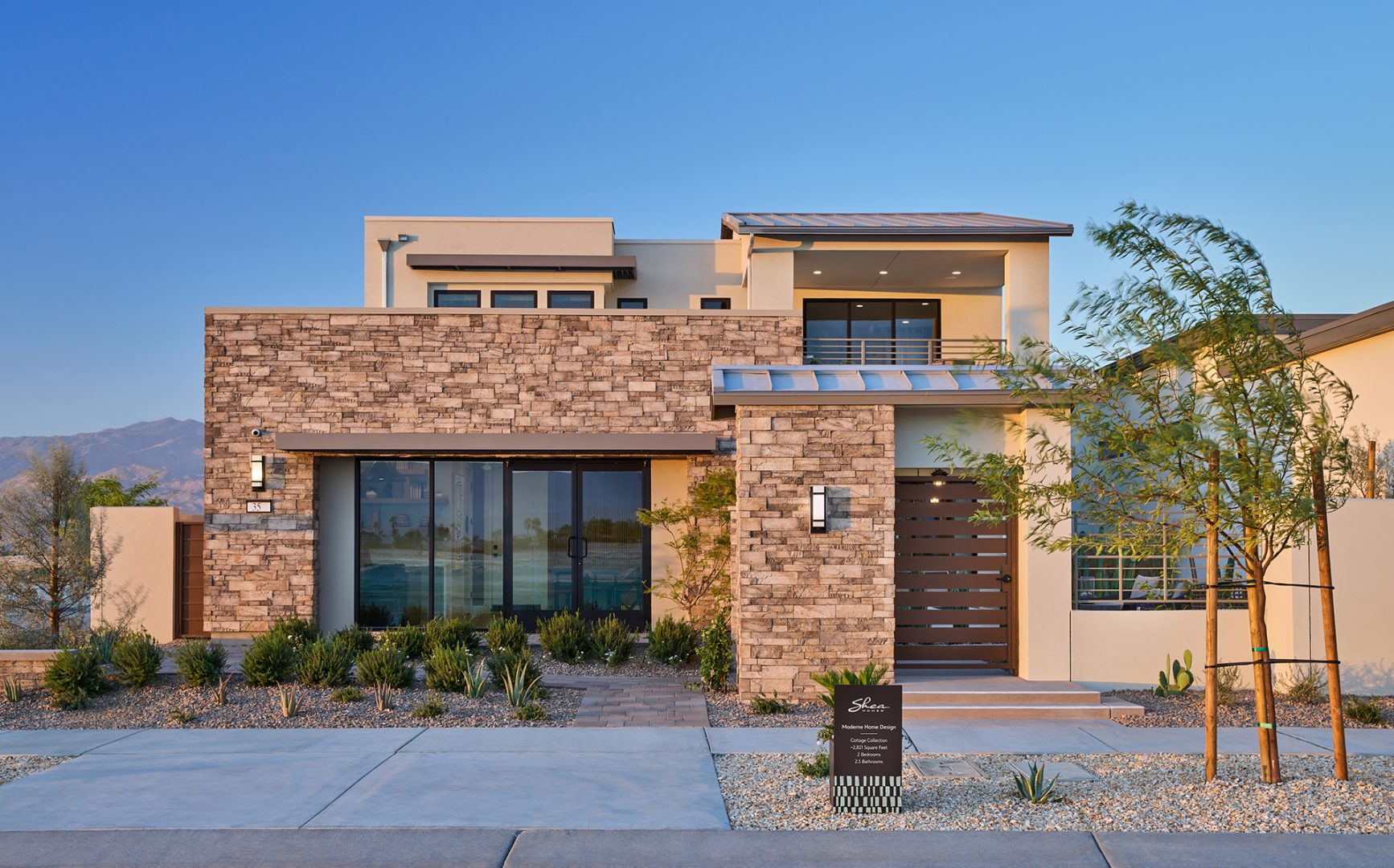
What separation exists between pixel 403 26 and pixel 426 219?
4800 millimetres

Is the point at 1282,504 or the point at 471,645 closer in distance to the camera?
the point at 1282,504

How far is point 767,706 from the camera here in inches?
362

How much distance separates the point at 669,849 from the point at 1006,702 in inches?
197

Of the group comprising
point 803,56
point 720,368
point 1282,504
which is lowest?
point 1282,504

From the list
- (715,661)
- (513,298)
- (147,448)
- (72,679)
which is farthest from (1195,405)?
(147,448)

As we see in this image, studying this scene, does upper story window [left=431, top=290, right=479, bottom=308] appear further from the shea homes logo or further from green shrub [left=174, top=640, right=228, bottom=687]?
the shea homes logo

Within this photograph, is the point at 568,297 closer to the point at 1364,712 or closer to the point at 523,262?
the point at 523,262

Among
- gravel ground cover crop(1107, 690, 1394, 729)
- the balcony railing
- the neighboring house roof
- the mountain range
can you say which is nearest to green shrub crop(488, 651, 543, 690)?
gravel ground cover crop(1107, 690, 1394, 729)

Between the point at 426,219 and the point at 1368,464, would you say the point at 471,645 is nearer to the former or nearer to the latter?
the point at 426,219

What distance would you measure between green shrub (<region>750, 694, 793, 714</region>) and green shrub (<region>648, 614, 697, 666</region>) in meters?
2.27

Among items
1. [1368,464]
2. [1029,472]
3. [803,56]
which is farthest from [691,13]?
[1368,464]

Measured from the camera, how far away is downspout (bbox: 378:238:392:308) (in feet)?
63.0

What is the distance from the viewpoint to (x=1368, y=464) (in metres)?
12.7

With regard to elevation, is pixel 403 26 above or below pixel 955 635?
above
